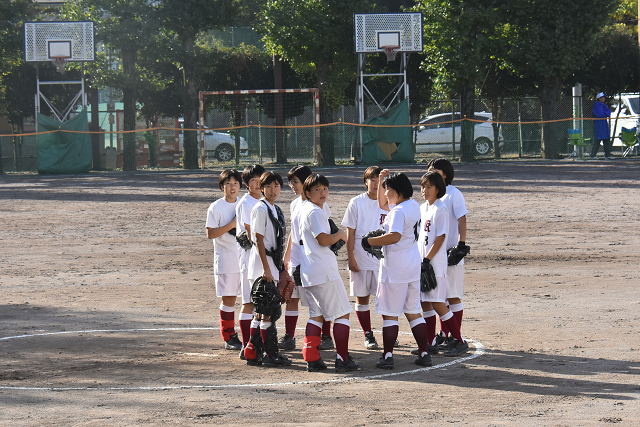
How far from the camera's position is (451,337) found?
25.9 feet

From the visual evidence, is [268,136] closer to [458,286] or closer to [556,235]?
[556,235]

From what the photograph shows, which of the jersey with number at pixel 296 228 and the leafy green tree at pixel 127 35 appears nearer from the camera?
the jersey with number at pixel 296 228

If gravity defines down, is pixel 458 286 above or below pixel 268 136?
below

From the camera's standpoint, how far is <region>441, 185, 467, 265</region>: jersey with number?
7914mm

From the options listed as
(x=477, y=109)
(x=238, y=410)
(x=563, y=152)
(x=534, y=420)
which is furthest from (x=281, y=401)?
(x=477, y=109)

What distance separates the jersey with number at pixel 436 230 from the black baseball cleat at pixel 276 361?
152 cm

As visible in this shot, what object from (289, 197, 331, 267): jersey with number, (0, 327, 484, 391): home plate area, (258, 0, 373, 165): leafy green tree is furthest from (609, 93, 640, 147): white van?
(289, 197, 331, 267): jersey with number

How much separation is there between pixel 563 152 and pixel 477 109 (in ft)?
35.5

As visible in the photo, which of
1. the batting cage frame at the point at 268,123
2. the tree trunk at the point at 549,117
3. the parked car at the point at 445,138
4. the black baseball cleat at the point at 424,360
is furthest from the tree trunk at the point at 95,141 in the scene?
the black baseball cleat at the point at 424,360

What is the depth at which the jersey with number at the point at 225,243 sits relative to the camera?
828 cm

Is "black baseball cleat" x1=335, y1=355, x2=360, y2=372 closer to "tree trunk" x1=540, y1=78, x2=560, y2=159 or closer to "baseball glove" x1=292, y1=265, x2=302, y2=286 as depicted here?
"baseball glove" x1=292, y1=265, x2=302, y2=286

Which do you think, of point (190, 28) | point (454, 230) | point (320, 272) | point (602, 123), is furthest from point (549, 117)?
point (320, 272)

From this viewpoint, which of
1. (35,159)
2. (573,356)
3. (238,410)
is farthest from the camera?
(35,159)

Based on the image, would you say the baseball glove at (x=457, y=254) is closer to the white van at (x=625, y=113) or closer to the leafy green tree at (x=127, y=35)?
the white van at (x=625, y=113)
